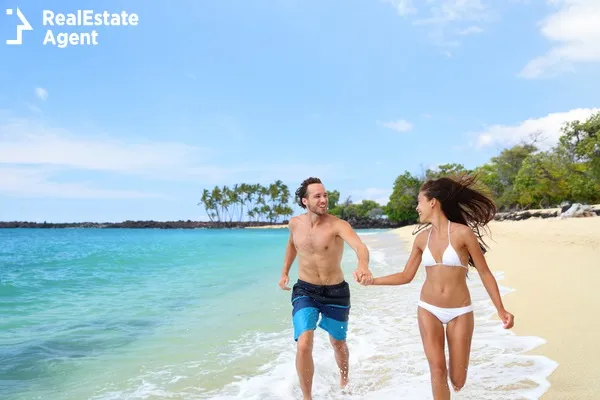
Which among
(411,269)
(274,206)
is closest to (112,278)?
(411,269)

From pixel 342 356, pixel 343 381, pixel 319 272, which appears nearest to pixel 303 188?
pixel 319 272

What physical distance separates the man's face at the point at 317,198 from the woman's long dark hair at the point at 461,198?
1.16m

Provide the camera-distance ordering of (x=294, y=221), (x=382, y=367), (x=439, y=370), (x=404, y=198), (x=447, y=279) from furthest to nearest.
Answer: (x=404, y=198) → (x=382, y=367) → (x=294, y=221) → (x=447, y=279) → (x=439, y=370)

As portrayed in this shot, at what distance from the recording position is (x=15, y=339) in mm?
10055

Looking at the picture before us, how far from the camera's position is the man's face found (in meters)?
5.16

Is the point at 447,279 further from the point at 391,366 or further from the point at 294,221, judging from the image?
the point at 391,366

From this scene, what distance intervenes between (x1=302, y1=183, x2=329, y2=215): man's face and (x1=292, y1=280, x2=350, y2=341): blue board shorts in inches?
30.2

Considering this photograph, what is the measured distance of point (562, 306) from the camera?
26.5 ft

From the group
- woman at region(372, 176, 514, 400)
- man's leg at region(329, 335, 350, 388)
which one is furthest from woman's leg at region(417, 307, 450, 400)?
man's leg at region(329, 335, 350, 388)

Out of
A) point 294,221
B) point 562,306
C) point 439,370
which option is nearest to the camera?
point 439,370

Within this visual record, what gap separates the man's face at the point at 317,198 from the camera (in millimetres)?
5160

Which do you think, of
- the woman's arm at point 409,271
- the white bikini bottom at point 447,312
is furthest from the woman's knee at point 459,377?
the woman's arm at point 409,271

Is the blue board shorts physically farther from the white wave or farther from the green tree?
the green tree

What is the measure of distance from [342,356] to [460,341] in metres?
1.85
